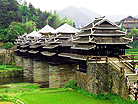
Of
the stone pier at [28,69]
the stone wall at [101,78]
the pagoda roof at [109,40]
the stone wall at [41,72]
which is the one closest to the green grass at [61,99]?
the stone wall at [101,78]

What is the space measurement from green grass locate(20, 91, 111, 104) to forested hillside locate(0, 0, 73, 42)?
50.0m

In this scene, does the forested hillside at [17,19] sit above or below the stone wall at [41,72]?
above

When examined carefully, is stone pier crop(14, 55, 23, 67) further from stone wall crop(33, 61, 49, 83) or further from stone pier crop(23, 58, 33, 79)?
stone wall crop(33, 61, 49, 83)

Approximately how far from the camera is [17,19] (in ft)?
292

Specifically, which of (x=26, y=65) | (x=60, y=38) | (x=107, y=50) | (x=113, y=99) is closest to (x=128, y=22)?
(x=26, y=65)

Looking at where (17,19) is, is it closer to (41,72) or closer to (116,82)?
(41,72)

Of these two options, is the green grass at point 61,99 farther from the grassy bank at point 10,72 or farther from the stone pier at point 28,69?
the grassy bank at point 10,72

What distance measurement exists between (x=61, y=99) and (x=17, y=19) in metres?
73.1

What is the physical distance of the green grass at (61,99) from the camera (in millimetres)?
20056

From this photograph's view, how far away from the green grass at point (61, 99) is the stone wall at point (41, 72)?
18169 mm

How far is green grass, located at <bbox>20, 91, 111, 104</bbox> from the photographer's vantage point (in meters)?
20.1

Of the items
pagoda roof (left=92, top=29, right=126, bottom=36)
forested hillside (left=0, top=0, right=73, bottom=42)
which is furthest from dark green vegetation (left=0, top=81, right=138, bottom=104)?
forested hillside (left=0, top=0, right=73, bottom=42)

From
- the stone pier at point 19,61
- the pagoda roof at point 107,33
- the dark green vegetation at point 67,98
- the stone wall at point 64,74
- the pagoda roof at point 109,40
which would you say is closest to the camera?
the dark green vegetation at point 67,98

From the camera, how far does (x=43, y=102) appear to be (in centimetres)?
2053
